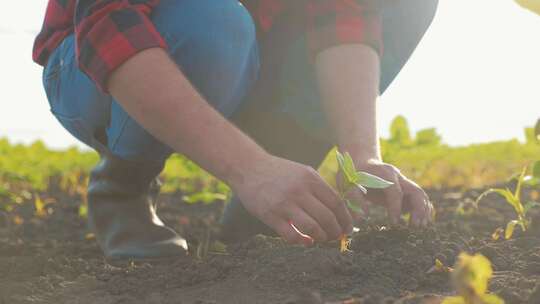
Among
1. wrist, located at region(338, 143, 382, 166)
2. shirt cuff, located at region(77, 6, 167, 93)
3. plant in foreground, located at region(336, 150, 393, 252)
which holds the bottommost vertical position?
plant in foreground, located at region(336, 150, 393, 252)

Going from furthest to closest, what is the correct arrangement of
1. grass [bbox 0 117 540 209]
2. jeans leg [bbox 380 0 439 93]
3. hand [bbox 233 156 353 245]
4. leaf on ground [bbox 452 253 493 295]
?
grass [bbox 0 117 540 209]
jeans leg [bbox 380 0 439 93]
hand [bbox 233 156 353 245]
leaf on ground [bbox 452 253 493 295]

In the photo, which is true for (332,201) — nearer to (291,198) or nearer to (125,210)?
(291,198)

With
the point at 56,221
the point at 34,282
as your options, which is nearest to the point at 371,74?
the point at 34,282

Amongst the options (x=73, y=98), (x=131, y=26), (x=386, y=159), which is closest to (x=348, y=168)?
(x=131, y=26)

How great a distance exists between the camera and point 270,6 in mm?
2539

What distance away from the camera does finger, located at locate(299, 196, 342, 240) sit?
1.54 metres

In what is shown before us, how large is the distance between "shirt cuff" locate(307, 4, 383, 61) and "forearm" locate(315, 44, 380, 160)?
25mm

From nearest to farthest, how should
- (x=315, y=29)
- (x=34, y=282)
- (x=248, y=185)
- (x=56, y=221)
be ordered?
1. (x=248, y=185)
2. (x=34, y=282)
3. (x=315, y=29)
4. (x=56, y=221)

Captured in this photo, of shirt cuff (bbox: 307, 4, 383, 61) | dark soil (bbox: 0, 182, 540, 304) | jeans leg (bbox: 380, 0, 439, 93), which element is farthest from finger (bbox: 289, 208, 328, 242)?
jeans leg (bbox: 380, 0, 439, 93)

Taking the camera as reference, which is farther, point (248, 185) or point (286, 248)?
point (286, 248)

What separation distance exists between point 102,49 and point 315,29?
0.86m

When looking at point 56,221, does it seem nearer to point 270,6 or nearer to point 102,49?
point 270,6

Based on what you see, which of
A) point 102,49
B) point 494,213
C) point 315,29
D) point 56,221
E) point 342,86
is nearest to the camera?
point 102,49

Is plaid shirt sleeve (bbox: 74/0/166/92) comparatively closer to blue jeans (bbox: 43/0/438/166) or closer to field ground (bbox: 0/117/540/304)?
blue jeans (bbox: 43/0/438/166)
